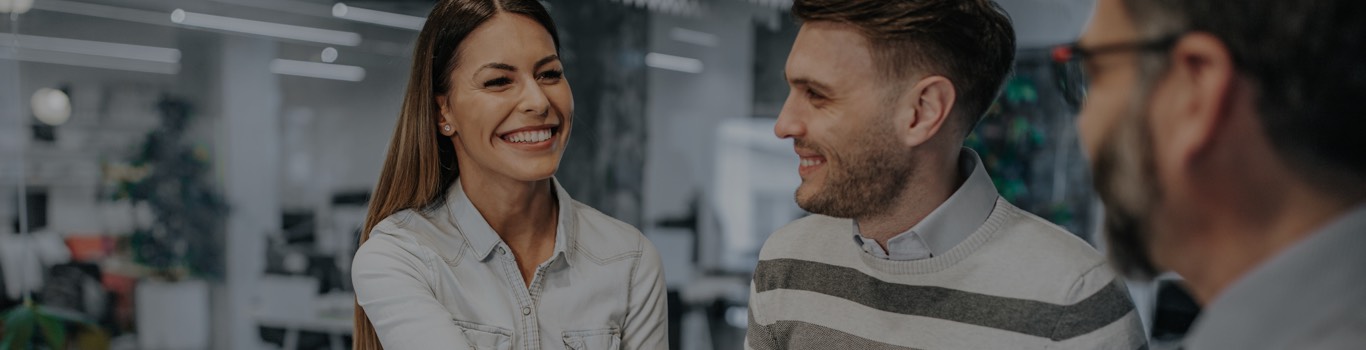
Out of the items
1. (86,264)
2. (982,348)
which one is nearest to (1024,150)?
(982,348)

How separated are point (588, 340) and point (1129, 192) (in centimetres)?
117

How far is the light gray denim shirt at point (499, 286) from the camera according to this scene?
1584mm

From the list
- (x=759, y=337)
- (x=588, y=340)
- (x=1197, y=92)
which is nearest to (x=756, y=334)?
(x=759, y=337)

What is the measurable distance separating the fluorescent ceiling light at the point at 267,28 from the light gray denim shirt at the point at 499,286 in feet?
9.63

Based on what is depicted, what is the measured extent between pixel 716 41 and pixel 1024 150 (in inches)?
69.2

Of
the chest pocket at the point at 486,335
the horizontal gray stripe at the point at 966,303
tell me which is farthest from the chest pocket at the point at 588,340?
the horizontal gray stripe at the point at 966,303

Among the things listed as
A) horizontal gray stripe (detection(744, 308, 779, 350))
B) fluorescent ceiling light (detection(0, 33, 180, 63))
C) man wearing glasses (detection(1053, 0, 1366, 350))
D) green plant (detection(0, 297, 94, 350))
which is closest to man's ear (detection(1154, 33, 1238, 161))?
man wearing glasses (detection(1053, 0, 1366, 350))

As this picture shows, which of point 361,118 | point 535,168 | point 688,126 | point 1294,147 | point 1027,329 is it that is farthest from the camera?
point 688,126

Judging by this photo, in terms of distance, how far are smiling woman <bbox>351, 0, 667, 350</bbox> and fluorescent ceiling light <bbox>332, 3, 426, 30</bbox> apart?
9.49 feet

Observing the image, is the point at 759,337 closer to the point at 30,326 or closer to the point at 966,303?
the point at 966,303

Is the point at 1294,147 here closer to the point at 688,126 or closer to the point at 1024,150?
the point at 1024,150

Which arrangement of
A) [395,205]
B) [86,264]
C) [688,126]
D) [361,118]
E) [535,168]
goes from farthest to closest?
[688,126] → [361,118] → [86,264] → [395,205] → [535,168]

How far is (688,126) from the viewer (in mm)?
5004

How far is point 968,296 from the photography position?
55.1 inches
